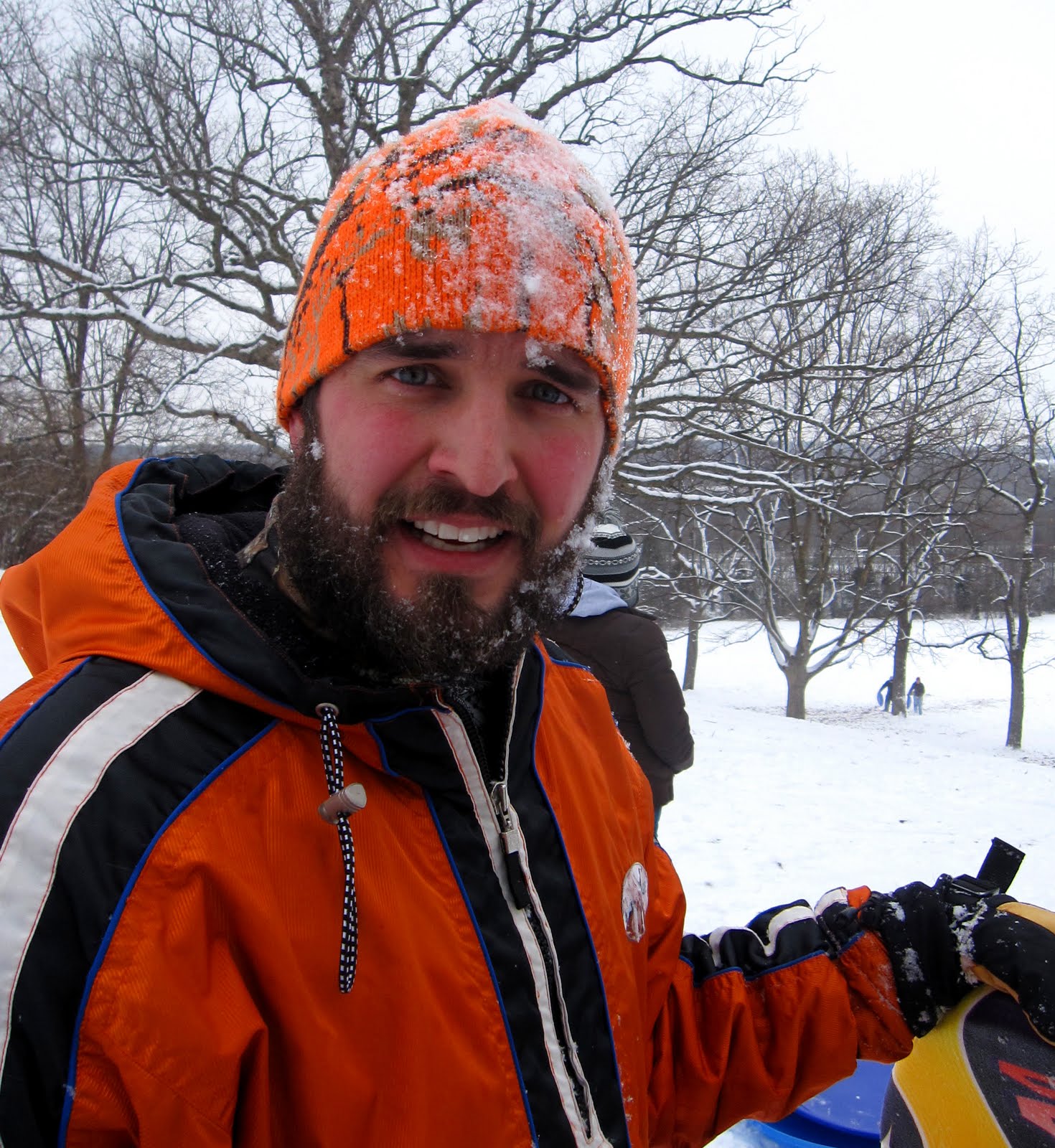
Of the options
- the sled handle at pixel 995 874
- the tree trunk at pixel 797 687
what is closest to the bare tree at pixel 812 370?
the tree trunk at pixel 797 687

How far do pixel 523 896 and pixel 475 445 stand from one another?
0.67m

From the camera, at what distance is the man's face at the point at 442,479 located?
3.55ft

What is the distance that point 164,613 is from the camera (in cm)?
92

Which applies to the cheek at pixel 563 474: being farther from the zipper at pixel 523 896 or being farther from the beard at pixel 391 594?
the zipper at pixel 523 896

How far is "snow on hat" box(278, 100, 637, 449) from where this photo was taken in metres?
1.18

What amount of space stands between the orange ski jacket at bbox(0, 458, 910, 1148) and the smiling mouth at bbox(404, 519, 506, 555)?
0.71 feet

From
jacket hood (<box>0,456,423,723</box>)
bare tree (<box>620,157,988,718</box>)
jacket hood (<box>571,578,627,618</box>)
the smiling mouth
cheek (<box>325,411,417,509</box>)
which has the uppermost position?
bare tree (<box>620,157,988,718</box>)

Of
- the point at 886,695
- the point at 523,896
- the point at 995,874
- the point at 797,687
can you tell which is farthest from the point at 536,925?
the point at 886,695

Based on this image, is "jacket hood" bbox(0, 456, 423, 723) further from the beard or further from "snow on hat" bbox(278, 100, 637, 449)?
"snow on hat" bbox(278, 100, 637, 449)

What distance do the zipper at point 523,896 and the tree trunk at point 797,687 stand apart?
16.5m

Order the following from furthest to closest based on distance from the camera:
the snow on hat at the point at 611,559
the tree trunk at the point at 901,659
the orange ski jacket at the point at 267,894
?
the tree trunk at the point at 901,659 < the snow on hat at the point at 611,559 < the orange ski jacket at the point at 267,894

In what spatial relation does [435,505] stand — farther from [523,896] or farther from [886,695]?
[886,695]

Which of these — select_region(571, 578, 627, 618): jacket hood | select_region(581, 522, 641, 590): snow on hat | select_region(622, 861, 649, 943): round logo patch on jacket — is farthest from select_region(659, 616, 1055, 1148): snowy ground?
select_region(581, 522, 641, 590): snow on hat

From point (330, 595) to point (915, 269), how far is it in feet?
38.9
